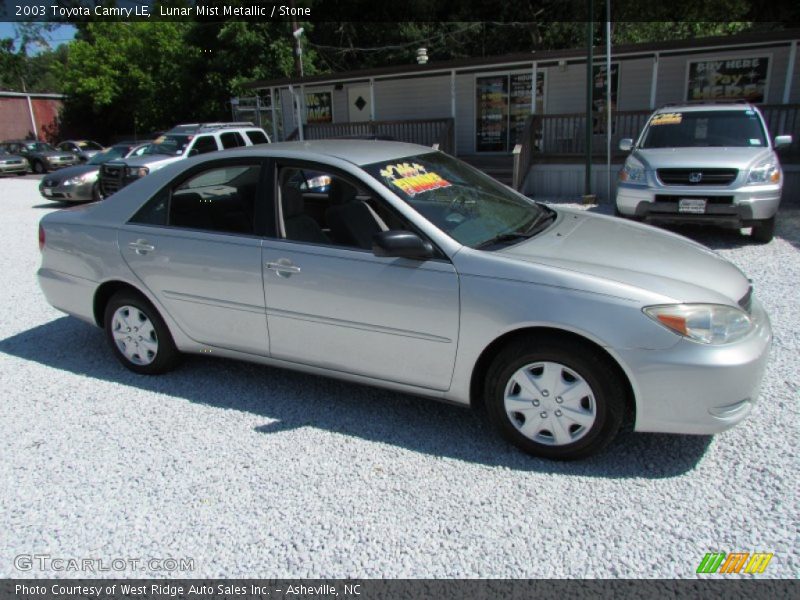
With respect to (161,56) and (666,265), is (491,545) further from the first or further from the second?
(161,56)

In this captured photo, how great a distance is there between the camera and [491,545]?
8.67 ft

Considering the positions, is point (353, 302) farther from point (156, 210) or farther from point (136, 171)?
point (136, 171)

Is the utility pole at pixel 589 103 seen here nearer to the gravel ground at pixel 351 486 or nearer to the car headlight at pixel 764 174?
the car headlight at pixel 764 174

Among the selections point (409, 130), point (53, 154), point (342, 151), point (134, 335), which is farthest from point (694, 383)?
point (53, 154)

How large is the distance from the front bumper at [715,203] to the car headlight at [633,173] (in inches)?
5.7

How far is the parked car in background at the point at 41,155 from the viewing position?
25745 mm

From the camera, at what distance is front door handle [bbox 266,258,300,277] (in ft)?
11.9

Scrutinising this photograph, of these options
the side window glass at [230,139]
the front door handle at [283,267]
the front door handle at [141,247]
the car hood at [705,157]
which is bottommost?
the front door handle at [283,267]

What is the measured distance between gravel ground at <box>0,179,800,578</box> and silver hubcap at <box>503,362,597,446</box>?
0.62 feet

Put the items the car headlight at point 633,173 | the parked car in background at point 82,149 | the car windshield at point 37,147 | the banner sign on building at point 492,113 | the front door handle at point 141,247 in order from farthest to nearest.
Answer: the car windshield at point 37,147
the parked car in background at point 82,149
the banner sign on building at point 492,113
the car headlight at point 633,173
the front door handle at point 141,247

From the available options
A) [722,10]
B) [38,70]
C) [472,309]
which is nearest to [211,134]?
[472,309]

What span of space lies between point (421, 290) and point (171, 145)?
1308 centimetres

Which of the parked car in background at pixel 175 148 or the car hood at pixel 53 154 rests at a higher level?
the parked car in background at pixel 175 148

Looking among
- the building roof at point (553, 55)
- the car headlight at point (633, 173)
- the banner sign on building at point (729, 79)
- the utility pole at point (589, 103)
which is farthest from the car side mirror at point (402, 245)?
the banner sign on building at point (729, 79)
